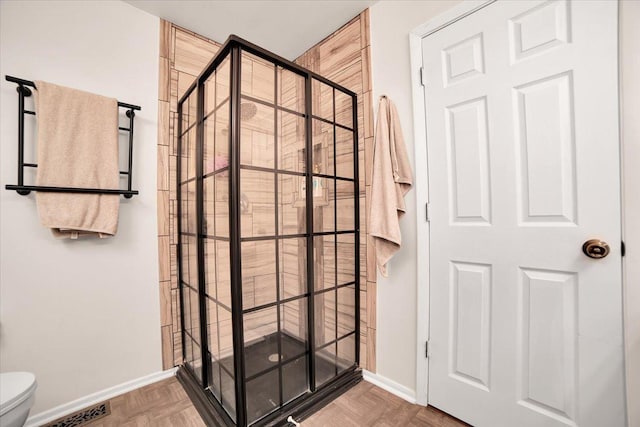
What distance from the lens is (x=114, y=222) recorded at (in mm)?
1532

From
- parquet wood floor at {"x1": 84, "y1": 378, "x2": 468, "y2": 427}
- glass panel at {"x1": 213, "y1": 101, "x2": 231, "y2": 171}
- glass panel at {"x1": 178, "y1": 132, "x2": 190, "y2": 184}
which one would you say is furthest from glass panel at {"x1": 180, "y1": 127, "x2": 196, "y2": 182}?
parquet wood floor at {"x1": 84, "y1": 378, "x2": 468, "y2": 427}

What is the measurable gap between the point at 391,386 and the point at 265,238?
49.8 inches

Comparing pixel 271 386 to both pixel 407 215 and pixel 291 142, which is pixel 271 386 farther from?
pixel 291 142

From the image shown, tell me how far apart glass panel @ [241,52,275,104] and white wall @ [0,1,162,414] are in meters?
0.91

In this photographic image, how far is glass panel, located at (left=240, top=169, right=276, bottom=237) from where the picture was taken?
4.29ft

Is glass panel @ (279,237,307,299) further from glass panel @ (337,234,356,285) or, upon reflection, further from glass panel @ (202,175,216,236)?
glass panel @ (202,175,216,236)

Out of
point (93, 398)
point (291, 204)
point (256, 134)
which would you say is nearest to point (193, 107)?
point (256, 134)

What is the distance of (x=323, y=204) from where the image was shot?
1.67m

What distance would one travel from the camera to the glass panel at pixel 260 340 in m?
1.33

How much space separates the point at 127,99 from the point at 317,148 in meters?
1.30

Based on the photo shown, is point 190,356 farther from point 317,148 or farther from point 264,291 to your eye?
point 317,148

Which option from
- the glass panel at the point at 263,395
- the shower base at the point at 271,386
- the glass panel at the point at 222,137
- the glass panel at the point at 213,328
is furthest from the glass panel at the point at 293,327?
the glass panel at the point at 222,137

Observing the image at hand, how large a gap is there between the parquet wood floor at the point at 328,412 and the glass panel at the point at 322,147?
1417mm

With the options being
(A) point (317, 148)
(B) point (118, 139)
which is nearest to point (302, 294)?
(A) point (317, 148)
